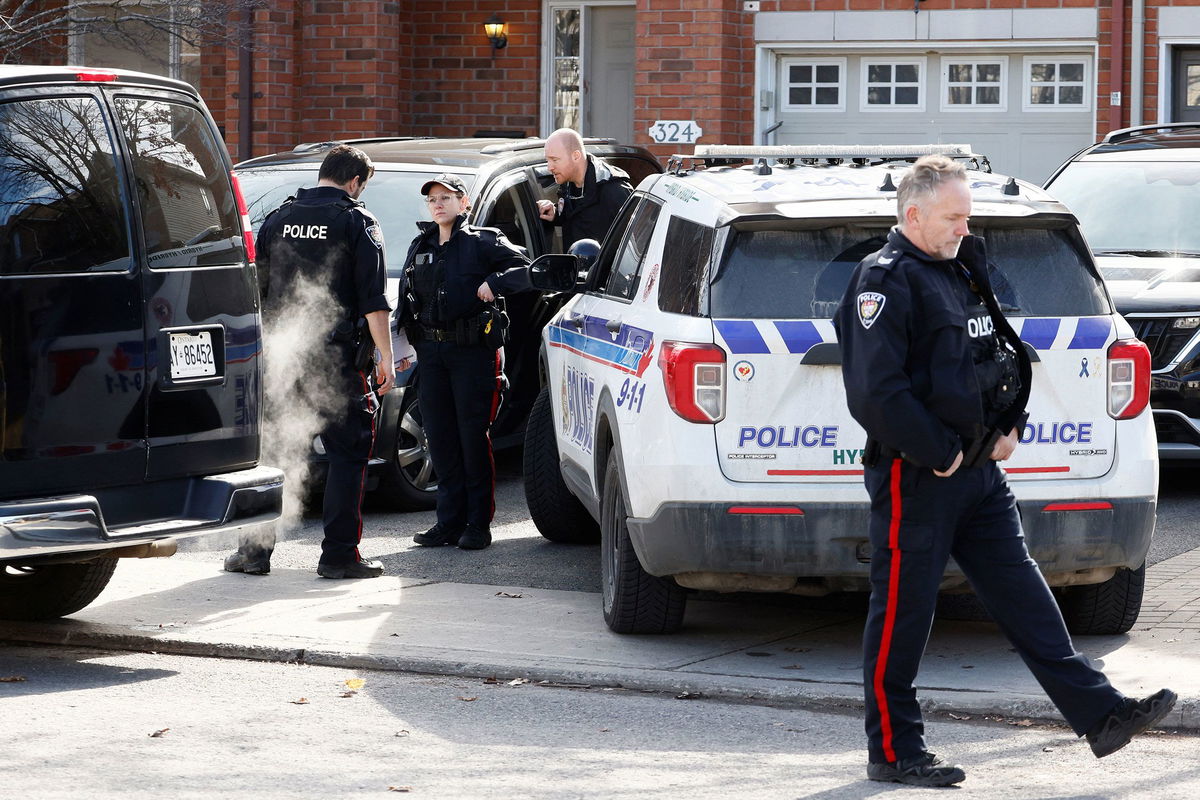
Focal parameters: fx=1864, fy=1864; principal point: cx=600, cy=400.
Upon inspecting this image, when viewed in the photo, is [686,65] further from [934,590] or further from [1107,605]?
[934,590]

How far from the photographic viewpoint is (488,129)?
19.3 m

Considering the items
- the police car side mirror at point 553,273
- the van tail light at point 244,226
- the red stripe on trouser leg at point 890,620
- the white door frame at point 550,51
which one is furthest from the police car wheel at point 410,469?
the white door frame at point 550,51

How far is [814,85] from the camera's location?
17.8 m

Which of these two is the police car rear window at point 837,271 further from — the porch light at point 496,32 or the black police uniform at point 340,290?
the porch light at point 496,32

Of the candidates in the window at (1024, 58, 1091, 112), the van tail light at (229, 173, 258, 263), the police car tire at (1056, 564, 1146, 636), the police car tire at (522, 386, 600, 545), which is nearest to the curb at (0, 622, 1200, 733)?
the police car tire at (1056, 564, 1146, 636)

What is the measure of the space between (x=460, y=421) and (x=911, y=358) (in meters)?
4.22

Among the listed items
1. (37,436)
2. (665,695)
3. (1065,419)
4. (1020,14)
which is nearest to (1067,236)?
(1065,419)

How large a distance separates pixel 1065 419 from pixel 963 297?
4.62ft

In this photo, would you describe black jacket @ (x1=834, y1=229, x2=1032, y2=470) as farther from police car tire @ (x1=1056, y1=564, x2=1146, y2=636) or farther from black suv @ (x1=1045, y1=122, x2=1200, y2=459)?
black suv @ (x1=1045, y1=122, x2=1200, y2=459)

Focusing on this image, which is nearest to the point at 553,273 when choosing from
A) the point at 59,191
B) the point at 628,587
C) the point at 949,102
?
the point at 628,587

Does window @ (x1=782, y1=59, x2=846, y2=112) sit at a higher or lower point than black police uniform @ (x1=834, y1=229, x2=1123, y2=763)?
higher

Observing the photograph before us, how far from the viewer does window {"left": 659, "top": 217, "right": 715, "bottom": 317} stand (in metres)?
6.50

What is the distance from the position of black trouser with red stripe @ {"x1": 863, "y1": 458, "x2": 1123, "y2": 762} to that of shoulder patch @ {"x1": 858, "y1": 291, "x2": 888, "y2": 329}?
1.31 ft

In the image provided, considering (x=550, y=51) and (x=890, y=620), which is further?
(x=550, y=51)
